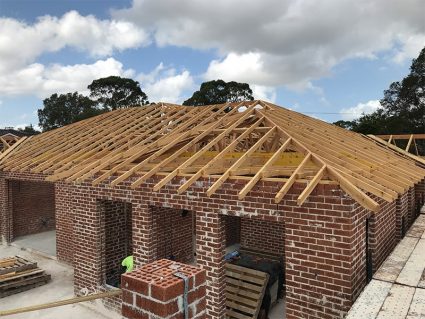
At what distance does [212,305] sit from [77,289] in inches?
155

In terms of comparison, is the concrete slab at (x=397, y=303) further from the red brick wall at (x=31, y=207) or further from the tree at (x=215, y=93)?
the tree at (x=215, y=93)

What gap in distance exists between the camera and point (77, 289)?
8.43m

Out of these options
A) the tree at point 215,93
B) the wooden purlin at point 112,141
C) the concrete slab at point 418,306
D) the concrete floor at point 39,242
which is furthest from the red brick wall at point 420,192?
the tree at point 215,93

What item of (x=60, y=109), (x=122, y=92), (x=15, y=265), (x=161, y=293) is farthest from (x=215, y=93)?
(x=161, y=293)

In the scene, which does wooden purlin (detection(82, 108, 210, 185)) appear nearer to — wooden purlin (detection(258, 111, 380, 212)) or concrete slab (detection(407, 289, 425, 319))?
wooden purlin (detection(258, 111, 380, 212))

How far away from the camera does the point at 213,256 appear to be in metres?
6.12

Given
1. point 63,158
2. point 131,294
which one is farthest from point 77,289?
point 131,294

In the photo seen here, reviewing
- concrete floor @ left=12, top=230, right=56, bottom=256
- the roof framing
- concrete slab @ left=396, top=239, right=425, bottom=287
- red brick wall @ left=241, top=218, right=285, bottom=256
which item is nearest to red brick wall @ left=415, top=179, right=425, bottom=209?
the roof framing

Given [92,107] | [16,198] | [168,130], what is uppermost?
[92,107]

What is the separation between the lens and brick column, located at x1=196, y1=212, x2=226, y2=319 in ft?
19.9

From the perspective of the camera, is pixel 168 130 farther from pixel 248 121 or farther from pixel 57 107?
pixel 57 107

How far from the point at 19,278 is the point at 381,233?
8430mm

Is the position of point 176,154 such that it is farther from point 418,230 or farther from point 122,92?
point 122,92

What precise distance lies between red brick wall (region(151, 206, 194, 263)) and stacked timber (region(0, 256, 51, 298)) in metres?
3.67
